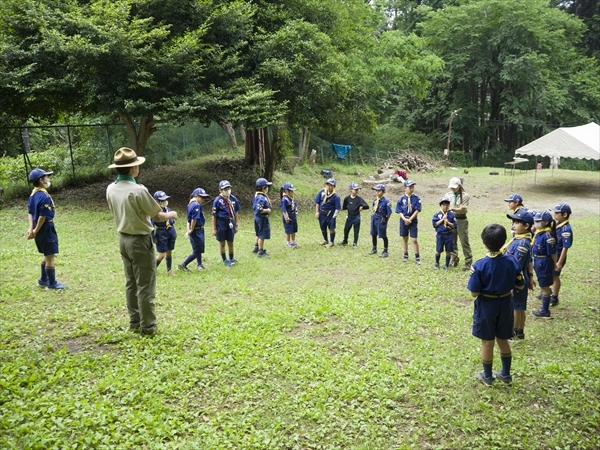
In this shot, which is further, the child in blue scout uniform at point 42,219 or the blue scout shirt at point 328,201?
the blue scout shirt at point 328,201

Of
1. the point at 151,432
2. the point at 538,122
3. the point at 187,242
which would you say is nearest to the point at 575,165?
the point at 538,122

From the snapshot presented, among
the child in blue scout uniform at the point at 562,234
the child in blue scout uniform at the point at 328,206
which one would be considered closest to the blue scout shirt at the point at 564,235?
the child in blue scout uniform at the point at 562,234

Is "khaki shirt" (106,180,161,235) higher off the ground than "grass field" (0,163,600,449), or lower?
higher

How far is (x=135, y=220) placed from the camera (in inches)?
228

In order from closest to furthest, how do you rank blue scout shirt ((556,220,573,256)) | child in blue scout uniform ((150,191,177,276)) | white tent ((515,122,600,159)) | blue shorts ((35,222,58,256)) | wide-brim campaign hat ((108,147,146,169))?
wide-brim campaign hat ((108,147,146,169)), blue scout shirt ((556,220,573,256)), blue shorts ((35,222,58,256)), child in blue scout uniform ((150,191,177,276)), white tent ((515,122,600,159))

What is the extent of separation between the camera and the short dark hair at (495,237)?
17.0 ft

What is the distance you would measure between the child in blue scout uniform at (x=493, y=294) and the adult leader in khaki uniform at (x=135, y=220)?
3779 millimetres

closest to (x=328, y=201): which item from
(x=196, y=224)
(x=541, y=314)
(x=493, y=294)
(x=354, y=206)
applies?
(x=354, y=206)

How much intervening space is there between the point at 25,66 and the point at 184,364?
12757 mm

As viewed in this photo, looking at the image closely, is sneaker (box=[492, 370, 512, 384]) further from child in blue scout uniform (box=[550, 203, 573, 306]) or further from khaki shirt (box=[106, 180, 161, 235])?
khaki shirt (box=[106, 180, 161, 235])

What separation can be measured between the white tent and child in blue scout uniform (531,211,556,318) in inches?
734

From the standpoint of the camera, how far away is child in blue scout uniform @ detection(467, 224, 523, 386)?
207 inches

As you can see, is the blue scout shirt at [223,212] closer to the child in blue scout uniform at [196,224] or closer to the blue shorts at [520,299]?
the child in blue scout uniform at [196,224]

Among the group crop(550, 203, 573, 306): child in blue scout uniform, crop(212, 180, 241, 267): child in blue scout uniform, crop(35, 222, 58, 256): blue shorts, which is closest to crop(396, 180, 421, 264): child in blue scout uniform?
crop(550, 203, 573, 306): child in blue scout uniform
